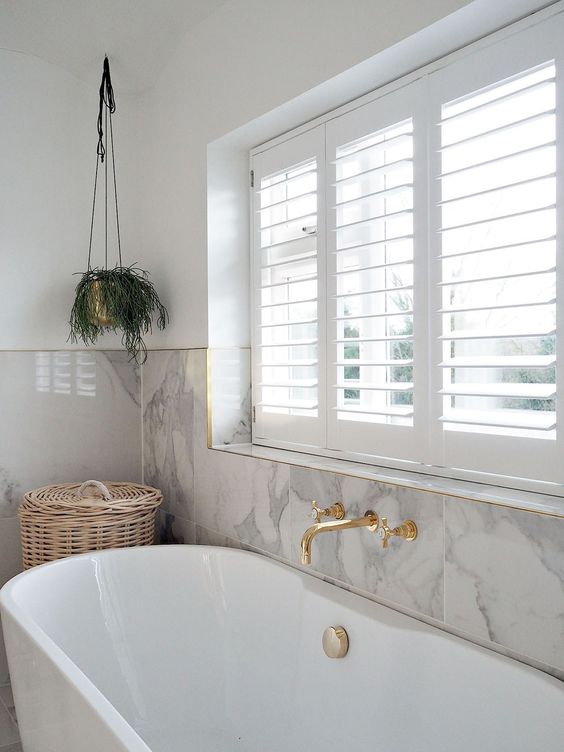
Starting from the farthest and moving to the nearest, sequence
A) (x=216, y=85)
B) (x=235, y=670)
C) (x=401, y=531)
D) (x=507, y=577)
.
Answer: (x=216, y=85), (x=235, y=670), (x=401, y=531), (x=507, y=577)

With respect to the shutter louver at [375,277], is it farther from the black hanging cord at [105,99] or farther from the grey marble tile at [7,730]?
the grey marble tile at [7,730]

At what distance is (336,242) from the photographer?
2193 millimetres

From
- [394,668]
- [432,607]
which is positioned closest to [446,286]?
[432,607]

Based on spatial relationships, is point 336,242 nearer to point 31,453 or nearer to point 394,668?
point 394,668

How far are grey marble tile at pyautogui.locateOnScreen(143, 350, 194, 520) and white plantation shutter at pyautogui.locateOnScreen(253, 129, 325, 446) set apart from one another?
0.30 metres

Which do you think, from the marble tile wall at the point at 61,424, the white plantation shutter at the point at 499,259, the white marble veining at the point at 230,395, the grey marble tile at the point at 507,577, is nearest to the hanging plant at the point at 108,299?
the marble tile wall at the point at 61,424

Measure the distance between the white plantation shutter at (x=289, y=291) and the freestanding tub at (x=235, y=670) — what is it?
1.74 ft

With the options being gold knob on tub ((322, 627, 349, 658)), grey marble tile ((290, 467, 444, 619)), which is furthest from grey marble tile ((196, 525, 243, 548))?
gold knob on tub ((322, 627, 349, 658))

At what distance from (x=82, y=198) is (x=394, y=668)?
2.14 metres

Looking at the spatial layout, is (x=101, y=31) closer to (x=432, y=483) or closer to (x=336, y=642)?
(x=432, y=483)

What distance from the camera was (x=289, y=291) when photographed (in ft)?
8.23

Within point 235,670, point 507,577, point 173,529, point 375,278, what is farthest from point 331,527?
point 173,529

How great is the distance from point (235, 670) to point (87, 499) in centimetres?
77

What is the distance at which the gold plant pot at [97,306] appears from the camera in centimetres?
264
